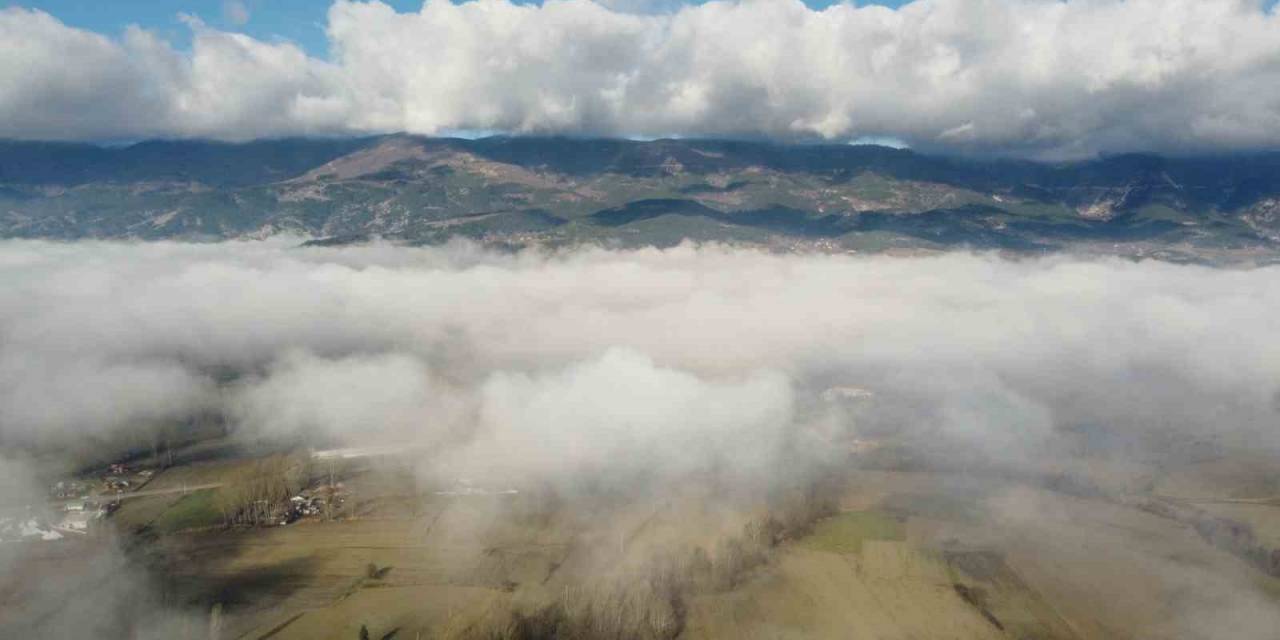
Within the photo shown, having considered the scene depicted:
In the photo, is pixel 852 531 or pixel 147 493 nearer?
pixel 852 531

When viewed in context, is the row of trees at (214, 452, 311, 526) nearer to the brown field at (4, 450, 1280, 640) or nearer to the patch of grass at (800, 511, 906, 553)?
the brown field at (4, 450, 1280, 640)

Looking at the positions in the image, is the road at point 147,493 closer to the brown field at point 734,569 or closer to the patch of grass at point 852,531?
the brown field at point 734,569

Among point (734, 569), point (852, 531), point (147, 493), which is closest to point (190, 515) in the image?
point (147, 493)

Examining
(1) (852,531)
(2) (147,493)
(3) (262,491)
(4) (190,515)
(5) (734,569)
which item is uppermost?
(5) (734,569)

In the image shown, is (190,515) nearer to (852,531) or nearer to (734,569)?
(734,569)

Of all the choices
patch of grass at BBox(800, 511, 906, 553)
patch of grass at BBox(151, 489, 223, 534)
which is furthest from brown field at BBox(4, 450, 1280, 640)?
patch of grass at BBox(151, 489, 223, 534)

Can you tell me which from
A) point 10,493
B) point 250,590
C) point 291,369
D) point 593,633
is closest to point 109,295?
point 291,369

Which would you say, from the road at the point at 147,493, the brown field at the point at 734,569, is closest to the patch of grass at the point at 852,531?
the brown field at the point at 734,569

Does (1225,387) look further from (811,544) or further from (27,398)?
(27,398)
